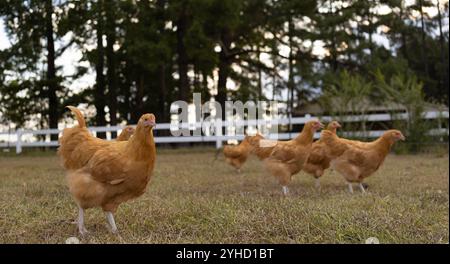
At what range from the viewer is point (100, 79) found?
5.55 m

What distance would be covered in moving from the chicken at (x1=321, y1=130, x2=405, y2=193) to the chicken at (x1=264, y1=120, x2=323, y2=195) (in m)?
0.32

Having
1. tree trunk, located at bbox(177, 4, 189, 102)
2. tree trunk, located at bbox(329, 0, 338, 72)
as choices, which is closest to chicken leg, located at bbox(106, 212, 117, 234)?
tree trunk, located at bbox(177, 4, 189, 102)

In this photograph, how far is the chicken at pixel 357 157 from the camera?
417 cm

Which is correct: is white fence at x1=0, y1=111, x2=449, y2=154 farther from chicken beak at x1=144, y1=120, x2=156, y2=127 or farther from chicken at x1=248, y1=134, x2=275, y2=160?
chicken beak at x1=144, y1=120, x2=156, y2=127

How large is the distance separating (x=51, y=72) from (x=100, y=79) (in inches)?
46.0

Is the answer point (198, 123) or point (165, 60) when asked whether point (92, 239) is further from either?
point (165, 60)

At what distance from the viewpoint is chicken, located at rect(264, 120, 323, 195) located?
4105 mm

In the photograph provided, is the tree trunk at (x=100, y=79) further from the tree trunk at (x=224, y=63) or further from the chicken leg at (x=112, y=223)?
the tree trunk at (x=224, y=63)

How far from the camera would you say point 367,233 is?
217cm

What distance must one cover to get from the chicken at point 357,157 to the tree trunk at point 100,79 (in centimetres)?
253

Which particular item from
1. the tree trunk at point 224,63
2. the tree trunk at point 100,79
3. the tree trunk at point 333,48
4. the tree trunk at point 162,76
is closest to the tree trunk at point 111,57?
the tree trunk at point 100,79

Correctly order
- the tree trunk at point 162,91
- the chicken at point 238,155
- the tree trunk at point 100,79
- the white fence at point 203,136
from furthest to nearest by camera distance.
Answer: the tree trunk at point 162,91 < the chicken at point 238,155 < the tree trunk at point 100,79 < the white fence at point 203,136

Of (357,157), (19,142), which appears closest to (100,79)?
(19,142)

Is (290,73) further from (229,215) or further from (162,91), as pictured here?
(229,215)
